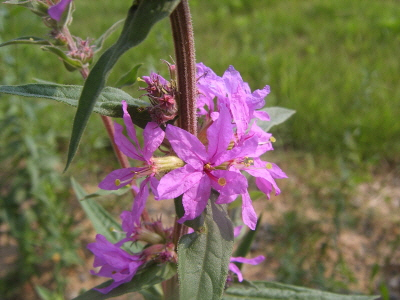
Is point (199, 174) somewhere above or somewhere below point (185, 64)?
below

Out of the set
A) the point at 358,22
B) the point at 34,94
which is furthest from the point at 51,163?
the point at 358,22

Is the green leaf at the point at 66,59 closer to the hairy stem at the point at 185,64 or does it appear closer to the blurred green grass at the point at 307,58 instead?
the hairy stem at the point at 185,64

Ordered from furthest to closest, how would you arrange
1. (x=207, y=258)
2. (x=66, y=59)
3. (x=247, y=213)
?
(x=66, y=59)
(x=247, y=213)
(x=207, y=258)

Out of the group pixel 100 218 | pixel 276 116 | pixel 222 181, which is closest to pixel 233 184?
pixel 222 181

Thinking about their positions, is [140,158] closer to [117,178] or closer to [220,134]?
[117,178]

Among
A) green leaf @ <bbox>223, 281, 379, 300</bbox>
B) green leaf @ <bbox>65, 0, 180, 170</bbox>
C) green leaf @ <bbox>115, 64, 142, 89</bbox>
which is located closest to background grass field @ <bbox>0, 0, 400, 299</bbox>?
green leaf @ <bbox>223, 281, 379, 300</bbox>

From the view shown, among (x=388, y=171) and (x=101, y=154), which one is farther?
(x=101, y=154)

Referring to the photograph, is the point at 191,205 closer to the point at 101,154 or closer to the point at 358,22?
the point at 101,154
